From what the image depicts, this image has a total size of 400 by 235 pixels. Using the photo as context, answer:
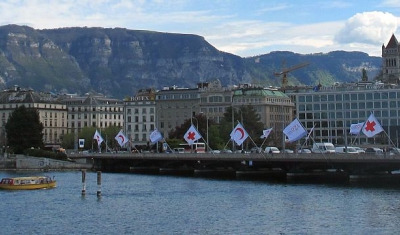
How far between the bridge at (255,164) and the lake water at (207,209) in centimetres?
395

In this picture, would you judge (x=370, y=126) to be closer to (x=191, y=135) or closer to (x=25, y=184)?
(x=191, y=135)

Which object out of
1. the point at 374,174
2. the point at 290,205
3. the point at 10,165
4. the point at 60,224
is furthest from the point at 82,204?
the point at 10,165

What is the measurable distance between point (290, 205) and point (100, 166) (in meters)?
93.7

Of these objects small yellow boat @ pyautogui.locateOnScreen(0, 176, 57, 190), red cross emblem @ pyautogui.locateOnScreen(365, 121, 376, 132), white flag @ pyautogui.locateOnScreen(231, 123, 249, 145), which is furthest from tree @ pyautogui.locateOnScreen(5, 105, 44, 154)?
red cross emblem @ pyautogui.locateOnScreen(365, 121, 376, 132)

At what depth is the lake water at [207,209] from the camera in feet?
219

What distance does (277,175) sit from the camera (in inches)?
5344

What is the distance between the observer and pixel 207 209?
80.7 m

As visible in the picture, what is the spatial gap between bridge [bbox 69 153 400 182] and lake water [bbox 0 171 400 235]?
3952 mm

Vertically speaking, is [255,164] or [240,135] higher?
[240,135]

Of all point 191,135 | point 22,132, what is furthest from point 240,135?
point 22,132

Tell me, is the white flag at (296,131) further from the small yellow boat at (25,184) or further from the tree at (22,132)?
the tree at (22,132)

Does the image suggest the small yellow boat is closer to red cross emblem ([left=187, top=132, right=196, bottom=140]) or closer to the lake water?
the lake water

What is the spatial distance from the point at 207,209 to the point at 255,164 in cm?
5112

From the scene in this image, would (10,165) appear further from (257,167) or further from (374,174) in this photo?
(374,174)
